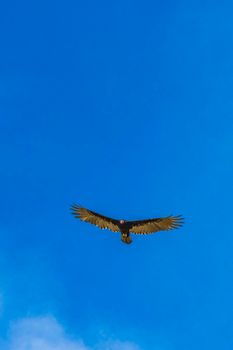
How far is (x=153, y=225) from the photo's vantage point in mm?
63875

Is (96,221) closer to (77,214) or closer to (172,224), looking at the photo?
(77,214)

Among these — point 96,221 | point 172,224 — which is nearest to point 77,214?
point 96,221

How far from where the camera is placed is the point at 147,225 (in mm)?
64000

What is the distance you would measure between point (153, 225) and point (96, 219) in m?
4.26

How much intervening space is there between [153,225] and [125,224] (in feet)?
6.81

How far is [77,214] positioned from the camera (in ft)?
210

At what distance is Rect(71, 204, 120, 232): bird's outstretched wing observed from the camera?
63.8m

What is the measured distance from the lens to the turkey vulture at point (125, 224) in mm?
63250

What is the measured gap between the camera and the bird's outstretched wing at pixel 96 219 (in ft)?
209

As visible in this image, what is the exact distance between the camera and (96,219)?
64.4 metres

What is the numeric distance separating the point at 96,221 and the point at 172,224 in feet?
18.8

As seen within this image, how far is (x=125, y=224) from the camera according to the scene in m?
63.7

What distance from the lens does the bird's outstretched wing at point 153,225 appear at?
62.9 m

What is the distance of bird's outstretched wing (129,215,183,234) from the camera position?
62.9 m
